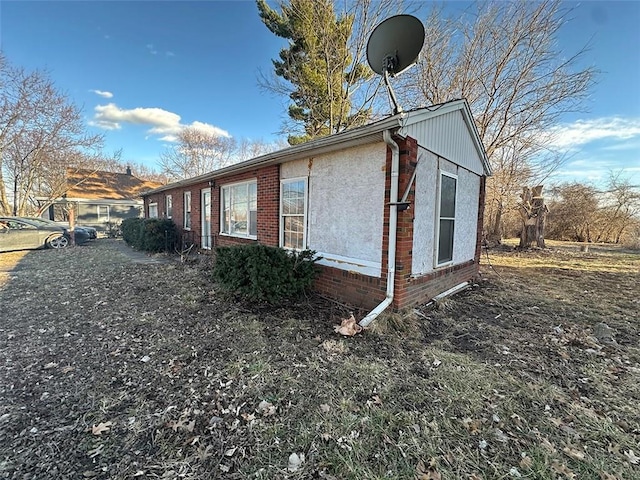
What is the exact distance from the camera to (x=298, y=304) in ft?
15.9

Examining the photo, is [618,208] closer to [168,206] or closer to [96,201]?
[168,206]

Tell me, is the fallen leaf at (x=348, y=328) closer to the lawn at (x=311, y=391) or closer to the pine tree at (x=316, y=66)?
the lawn at (x=311, y=391)

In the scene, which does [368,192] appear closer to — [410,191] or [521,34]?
[410,191]

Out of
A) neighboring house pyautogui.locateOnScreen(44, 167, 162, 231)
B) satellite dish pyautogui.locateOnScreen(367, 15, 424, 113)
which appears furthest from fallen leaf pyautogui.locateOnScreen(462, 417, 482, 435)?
neighboring house pyautogui.locateOnScreen(44, 167, 162, 231)

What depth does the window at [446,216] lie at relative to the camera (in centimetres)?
521

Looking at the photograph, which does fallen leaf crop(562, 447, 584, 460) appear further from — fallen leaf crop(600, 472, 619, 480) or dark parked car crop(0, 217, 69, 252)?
dark parked car crop(0, 217, 69, 252)

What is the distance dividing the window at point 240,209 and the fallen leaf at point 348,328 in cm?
387

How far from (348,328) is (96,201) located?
23733 mm

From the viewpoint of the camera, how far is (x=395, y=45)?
174 inches

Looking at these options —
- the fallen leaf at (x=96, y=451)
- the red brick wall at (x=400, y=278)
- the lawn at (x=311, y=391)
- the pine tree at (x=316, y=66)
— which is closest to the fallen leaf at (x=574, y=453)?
the lawn at (x=311, y=391)

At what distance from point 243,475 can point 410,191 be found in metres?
3.70

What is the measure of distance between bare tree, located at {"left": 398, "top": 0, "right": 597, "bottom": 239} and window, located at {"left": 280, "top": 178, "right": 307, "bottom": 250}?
10339 millimetres

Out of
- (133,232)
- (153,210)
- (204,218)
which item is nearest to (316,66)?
(204,218)

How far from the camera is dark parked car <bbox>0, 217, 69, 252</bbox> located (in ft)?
33.7
